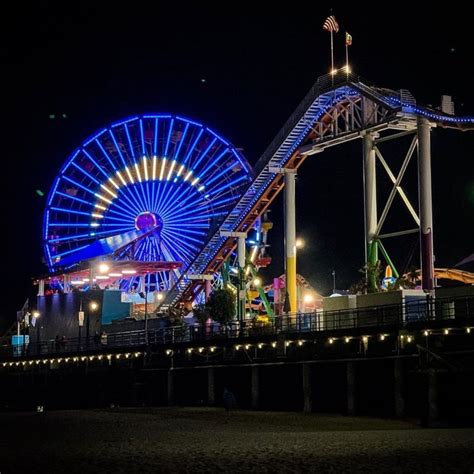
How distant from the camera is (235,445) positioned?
25641 mm

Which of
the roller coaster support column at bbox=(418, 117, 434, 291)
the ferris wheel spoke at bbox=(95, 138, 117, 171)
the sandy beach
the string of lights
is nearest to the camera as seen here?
the sandy beach

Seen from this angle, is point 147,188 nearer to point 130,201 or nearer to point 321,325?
point 130,201

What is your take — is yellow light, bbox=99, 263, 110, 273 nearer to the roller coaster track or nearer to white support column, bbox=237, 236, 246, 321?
the roller coaster track

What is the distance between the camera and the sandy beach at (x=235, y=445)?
21.0 m

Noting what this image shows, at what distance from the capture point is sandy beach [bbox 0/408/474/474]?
21047 millimetres

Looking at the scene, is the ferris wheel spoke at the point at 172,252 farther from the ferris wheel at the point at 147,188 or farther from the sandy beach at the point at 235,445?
the sandy beach at the point at 235,445

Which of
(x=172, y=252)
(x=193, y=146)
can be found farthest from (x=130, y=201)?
(x=193, y=146)

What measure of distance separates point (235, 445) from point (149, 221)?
155ft

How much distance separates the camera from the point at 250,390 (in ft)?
141

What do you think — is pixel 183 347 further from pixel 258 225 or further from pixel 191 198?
pixel 191 198

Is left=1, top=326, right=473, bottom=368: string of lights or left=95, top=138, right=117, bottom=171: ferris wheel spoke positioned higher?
left=95, top=138, right=117, bottom=171: ferris wheel spoke

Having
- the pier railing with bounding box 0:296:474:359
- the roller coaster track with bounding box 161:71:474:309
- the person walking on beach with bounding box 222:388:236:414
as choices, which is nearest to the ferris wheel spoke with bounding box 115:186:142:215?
the roller coaster track with bounding box 161:71:474:309

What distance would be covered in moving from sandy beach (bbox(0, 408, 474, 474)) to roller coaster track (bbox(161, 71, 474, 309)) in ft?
50.4

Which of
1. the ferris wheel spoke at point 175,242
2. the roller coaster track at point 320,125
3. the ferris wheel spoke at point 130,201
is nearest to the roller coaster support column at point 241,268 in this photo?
the roller coaster track at point 320,125
